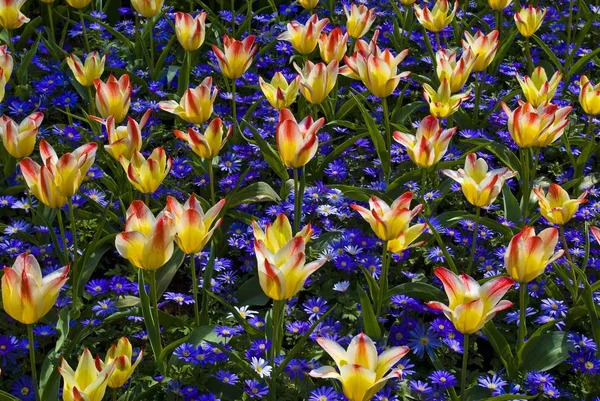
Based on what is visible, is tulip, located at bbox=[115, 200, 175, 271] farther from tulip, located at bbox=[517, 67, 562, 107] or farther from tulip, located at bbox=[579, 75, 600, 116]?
tulip, located at bbox=[579, 75, 600, 116]

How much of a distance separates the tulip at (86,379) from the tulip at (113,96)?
3.61 feet

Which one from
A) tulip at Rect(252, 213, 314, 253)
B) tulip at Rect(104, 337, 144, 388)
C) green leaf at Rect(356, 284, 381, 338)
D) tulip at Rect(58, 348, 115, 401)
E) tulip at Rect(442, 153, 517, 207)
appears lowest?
green leaf at Rect(356, 284, 381, 338)

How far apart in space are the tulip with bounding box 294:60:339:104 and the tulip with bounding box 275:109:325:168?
1.48 ft

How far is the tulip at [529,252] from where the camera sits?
6.04 feet

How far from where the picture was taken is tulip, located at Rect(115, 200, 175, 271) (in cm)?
178

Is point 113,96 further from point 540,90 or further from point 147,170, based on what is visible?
point 540,90

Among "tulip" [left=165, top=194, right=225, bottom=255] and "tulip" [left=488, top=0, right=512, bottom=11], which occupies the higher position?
"tulip" [left=488, top=0, right=512, bottom=11]

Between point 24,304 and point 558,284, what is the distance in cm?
155

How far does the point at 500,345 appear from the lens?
211 centimetres

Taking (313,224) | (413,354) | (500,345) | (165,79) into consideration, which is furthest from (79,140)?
(500,345)

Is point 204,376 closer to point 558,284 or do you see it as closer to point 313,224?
point 313,224

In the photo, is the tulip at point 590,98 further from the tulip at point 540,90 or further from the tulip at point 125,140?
the tulip at point 125,140

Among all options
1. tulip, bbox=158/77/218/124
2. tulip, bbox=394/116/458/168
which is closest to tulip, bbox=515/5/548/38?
tulip, bbox=394/116/458/168

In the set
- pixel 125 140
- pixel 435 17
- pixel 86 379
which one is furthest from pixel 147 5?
pixel 86 379
